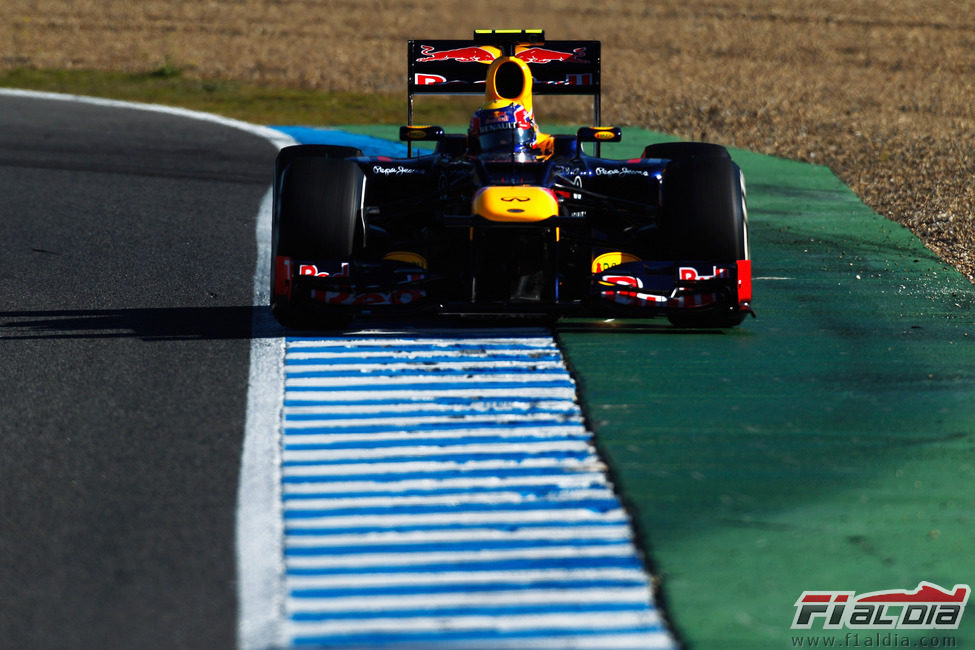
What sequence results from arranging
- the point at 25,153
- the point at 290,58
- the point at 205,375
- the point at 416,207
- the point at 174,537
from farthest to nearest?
the point at 290,58 < the point at 25,153 < the point at 416,207 < the point at 205,375 < the point at 174,537

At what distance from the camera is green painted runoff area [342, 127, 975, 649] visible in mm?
5070

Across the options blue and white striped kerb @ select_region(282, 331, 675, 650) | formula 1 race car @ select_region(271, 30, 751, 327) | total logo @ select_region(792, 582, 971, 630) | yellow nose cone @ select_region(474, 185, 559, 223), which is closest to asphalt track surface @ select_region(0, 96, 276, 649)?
blue and white striped kerb @ select_region(282, 331, 675, 650)

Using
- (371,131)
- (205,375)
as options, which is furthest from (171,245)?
(371,131)

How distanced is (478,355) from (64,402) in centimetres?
207

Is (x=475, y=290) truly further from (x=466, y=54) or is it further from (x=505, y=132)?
(x=466, y=54)

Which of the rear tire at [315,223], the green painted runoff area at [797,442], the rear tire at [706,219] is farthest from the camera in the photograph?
the rear tire at [315,223]

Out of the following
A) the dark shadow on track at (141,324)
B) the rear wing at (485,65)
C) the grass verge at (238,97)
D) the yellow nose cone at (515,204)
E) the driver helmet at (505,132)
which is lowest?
the grass verge at (238,97)

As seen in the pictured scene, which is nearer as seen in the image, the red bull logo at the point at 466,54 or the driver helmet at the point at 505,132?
the driver helmet at the point at 505,132

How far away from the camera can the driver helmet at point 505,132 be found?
30.3 ft

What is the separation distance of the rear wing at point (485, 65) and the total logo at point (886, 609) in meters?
5.75

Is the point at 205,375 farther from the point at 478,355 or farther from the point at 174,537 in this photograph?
the point at 174,537

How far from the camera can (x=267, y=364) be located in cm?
776

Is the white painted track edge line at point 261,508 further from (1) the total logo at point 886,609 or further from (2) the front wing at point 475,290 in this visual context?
(1) the total logo at point 886,609

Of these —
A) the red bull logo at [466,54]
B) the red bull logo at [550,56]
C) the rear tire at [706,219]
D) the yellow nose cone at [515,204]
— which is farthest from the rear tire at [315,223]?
the red bull logo at [550,56]
